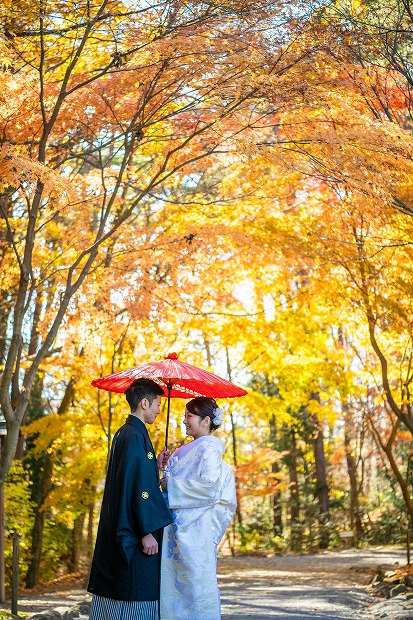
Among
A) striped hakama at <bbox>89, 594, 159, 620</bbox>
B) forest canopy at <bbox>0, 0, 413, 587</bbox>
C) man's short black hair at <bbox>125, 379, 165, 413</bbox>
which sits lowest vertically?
striped hakama at <bbox>89, 594, 159, 620</bbox>

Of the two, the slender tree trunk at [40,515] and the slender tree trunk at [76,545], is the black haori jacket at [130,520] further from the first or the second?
the slender tree trunk at [76,545]

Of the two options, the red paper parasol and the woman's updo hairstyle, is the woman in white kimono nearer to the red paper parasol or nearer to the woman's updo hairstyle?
the woman's updo hairstyle

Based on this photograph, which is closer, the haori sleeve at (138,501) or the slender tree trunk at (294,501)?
the haori sleeve at (138,501)

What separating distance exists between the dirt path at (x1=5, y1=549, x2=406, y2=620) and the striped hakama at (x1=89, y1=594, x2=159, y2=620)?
423 cm

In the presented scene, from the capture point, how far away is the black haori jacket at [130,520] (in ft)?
14.4

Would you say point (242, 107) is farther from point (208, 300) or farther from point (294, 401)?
point (294, 401)

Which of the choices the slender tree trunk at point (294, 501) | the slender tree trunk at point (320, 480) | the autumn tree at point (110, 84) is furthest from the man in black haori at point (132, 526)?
the slender tree trunk at point (320, 480)

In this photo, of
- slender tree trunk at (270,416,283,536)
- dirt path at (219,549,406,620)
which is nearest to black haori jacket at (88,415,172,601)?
dirt path at (219,549,406,620)

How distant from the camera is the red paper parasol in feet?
16.8

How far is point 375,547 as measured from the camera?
18.6 m

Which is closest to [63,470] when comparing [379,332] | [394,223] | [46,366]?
[46,366]

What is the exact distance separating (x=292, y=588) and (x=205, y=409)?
7.71 meters

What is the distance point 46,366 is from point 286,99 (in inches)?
284

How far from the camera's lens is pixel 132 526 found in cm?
441
